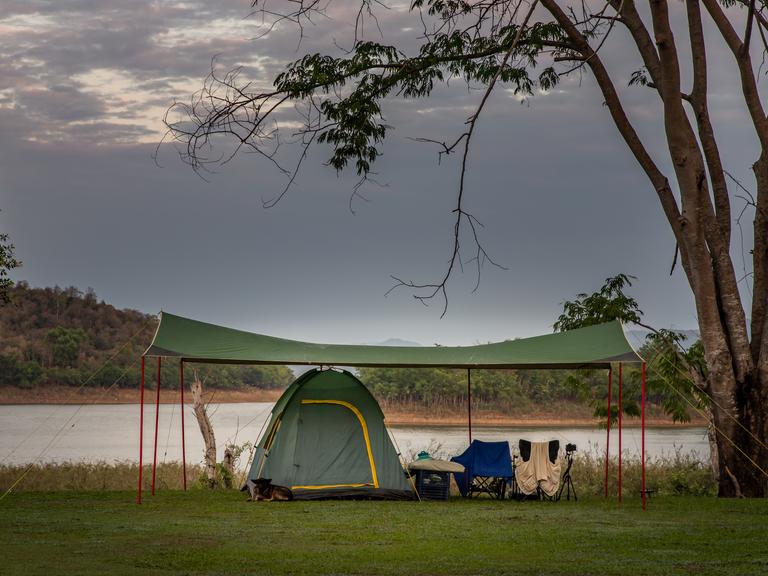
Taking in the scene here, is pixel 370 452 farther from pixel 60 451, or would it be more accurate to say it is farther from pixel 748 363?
pixel 60 451

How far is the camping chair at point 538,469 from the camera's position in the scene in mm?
9156

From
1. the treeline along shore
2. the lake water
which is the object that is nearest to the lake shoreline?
the treeline along shore

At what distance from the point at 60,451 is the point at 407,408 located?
342 inches

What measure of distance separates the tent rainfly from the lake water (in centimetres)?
851

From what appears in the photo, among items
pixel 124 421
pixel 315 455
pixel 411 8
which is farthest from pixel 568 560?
pixel 124 421

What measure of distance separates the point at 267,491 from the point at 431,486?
1.47 metres

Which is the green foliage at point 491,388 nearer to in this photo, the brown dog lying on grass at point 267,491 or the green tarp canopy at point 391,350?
the green tarp canopy at point 391,350

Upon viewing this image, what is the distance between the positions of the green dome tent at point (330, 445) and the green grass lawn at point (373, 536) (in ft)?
1.42

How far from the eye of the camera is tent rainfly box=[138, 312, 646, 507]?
8.63 metres

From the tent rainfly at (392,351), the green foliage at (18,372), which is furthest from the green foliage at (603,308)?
the green foliage at (18,372)

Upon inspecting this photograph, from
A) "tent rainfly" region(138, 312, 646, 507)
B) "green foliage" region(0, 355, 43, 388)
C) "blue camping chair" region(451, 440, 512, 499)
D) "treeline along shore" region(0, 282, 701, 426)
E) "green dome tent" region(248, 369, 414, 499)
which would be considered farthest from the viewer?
"green foliage" region(0, 355, 43, 388)

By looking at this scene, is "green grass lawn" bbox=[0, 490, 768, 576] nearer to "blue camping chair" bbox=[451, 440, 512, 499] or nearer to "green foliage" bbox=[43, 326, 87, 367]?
"blue camping chair" bbox=[451, 440, 512, 499]

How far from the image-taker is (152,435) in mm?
26266

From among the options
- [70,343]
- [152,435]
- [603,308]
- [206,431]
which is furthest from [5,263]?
[70,343]
